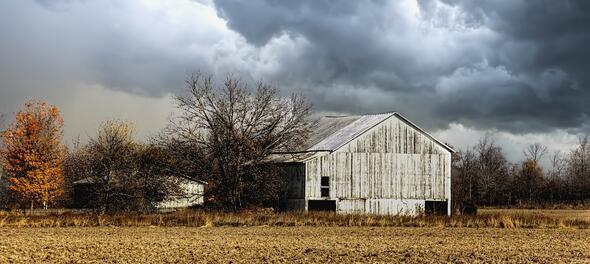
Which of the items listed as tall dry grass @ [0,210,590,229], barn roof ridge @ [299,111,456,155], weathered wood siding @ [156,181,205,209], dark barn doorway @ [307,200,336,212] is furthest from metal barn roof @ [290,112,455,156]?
tall dry grass @ [0,210,590,229]

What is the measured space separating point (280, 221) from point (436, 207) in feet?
51.3

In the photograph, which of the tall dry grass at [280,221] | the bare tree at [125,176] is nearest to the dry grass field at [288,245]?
the tall dry grass at [280,221]

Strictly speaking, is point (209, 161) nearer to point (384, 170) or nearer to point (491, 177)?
point (384, 170)

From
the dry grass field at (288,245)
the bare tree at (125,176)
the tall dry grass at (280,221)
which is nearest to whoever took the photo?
the dry grass field at (288,245)

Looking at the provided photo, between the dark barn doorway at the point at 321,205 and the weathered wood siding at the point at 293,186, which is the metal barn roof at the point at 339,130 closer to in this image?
the weathered wood siding at the point at 293,186

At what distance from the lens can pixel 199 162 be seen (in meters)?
45.8

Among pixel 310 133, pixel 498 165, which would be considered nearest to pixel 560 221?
pixel 310 133

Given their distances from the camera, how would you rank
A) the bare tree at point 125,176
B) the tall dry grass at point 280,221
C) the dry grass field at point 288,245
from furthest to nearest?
the bare tree at point 125,176, the tall dry grass at point 280,221, the dry grass field at point 288,245

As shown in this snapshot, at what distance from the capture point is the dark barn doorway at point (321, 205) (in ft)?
152

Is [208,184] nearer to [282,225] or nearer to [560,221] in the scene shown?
[282,225]

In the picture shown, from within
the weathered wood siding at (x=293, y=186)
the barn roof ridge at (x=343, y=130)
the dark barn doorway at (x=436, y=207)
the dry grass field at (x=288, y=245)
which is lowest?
the dry grass field at (x=288, y=245)

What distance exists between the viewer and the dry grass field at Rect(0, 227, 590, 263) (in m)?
20.5

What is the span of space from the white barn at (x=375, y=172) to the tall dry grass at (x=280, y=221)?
7.52m

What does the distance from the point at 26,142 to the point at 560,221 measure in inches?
1521
